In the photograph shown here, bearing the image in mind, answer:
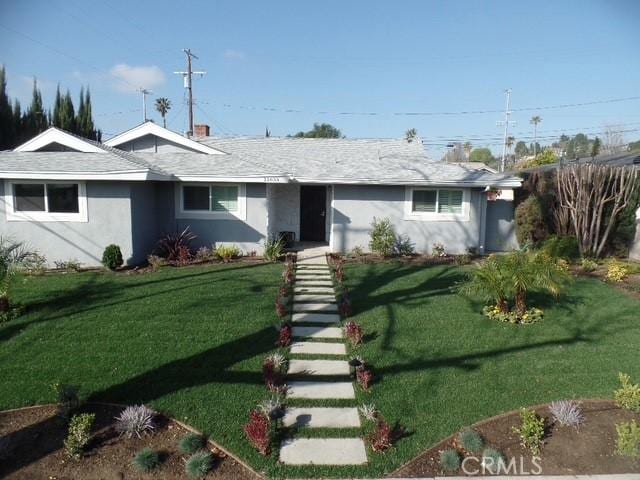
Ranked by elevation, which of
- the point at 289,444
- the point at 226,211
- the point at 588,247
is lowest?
the point at 289,444

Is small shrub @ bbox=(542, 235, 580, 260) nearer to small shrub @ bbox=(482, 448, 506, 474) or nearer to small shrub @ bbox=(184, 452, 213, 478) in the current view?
small shrub @ bbox=(482, 448, 506, 474)

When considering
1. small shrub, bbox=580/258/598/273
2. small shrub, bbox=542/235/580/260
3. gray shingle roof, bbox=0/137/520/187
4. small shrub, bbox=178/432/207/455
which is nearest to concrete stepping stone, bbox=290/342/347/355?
small shrub, bbox=178/432/207/455

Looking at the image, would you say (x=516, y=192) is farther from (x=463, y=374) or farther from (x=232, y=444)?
(x=232, y=444)

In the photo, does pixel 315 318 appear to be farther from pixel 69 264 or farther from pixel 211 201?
pixel 69 264

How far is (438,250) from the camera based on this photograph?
13.8 m

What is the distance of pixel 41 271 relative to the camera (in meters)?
11.1

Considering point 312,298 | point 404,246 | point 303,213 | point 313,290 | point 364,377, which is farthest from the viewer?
point 303,213

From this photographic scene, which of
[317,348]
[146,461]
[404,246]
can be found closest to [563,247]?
[404,246]

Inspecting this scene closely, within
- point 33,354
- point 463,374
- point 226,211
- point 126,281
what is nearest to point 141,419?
point 33,354

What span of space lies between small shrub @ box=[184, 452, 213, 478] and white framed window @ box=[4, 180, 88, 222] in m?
9.42

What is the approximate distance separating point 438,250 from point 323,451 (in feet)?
33.5

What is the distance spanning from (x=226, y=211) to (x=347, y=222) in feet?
12.2

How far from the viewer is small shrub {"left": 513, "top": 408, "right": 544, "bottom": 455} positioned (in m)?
4.43

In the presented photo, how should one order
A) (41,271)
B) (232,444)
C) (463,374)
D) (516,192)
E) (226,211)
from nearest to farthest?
(232,444)
(463,374)
(41,271)
(226,211)
(516,192)
